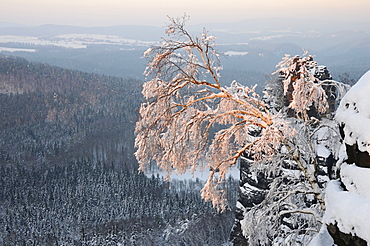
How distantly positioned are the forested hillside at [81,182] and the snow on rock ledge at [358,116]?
17.7 ft

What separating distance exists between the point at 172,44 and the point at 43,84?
618 feet

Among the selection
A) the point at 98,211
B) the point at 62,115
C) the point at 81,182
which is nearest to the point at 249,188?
the point at 98,211

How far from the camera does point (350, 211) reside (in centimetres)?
486

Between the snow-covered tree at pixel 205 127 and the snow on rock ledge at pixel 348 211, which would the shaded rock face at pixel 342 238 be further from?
the snow-covered tree at pixel 205 127

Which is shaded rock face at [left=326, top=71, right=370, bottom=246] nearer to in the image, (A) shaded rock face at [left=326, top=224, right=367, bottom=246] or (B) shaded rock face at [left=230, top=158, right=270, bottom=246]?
(A) shaded rock face at [left=326, top=224, right=367, bottom=246]

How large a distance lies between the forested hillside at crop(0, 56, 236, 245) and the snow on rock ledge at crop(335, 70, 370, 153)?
539 cm

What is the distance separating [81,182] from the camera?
8981 centimetres

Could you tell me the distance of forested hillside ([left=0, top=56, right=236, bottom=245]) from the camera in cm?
6394

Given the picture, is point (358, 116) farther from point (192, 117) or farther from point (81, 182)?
point (81, 182)

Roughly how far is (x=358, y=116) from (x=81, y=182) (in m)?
90.9

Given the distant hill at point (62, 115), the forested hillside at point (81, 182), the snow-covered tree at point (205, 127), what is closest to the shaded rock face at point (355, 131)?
the snow-covered tree at point (205, 127)

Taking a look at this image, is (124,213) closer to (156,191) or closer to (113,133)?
(156,191)

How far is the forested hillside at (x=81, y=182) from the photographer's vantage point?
210ft

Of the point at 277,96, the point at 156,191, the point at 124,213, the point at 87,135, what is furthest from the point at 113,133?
the point at 277,96
